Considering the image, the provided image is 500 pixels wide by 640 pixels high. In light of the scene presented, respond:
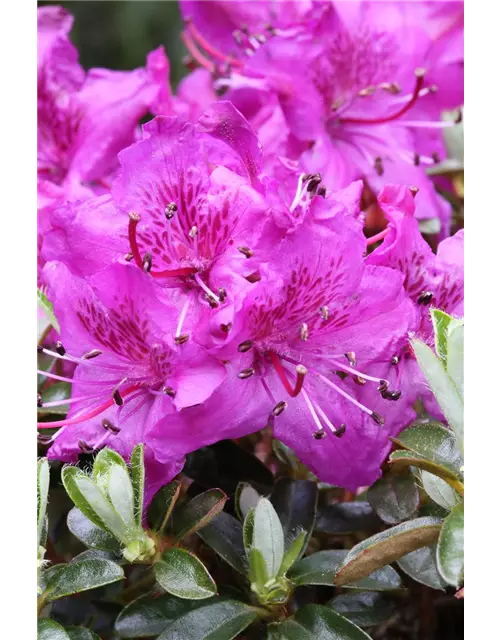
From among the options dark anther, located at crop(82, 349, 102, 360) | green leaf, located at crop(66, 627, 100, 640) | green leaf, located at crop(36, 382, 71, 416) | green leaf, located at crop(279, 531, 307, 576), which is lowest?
green leaf, located at crop(66, 627, 100, 640)

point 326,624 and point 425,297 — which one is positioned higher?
point 425,297

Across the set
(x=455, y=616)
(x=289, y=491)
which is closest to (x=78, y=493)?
(x=289, y=491)

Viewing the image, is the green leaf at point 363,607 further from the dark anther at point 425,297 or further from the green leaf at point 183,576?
the dark anther at point 425,297

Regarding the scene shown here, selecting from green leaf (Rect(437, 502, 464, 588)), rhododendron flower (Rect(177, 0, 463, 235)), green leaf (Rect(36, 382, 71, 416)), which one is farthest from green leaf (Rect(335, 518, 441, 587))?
rhododendron flower (Rect(177, 0, 463, 235))

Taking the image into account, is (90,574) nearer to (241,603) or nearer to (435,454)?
(241,603)

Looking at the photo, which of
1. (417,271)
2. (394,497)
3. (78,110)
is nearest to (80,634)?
(394,497)

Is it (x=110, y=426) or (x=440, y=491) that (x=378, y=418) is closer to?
(x=440, y=491)

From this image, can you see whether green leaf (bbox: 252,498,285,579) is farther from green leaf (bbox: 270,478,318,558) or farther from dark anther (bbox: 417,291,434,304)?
dark anther (bbox: 417,291,434,304)

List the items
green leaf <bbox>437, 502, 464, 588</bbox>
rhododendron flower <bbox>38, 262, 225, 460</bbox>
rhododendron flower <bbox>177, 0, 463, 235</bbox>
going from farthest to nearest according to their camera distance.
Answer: rhododendron flower <bbox>177, 0, 463, 235</bbox>, rhododendron flower <bbox>38, 262, 225, 460</bbox>, green leaf <bbox>437, 502, 464, 588</bbox>
